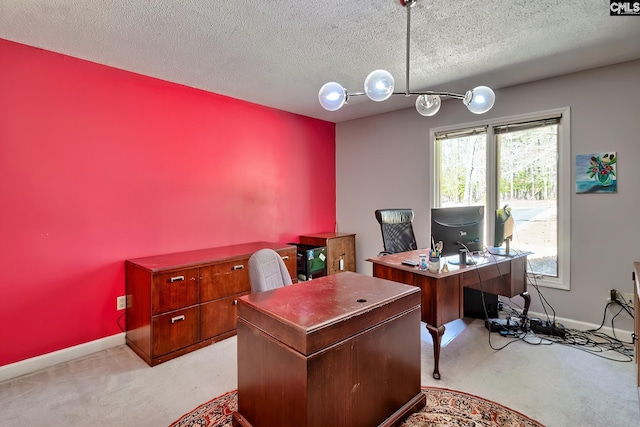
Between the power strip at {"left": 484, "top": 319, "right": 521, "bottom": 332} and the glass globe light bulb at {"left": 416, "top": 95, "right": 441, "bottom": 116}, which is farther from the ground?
the glass globe light bulb at {"left": 416, "top": 95, "right": 441, "bottom": 116}

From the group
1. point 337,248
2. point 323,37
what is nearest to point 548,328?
point 337,248

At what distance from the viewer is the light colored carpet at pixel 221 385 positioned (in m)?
1.84

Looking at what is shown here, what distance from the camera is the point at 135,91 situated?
9.34 feet

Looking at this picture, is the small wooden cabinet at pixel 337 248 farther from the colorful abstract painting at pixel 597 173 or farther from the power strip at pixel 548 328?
the colorful abstract painting at pixel 597 173

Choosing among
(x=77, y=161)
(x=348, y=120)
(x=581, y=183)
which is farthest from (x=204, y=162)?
(x=581, y=183)

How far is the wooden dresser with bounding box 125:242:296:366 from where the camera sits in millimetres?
2434

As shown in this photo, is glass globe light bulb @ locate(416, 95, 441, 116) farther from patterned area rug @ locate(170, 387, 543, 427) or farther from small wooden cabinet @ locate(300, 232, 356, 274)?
small wooden cabinet @ locate(300, 232, 356, 274)

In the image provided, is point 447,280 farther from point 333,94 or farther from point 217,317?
point 217,317

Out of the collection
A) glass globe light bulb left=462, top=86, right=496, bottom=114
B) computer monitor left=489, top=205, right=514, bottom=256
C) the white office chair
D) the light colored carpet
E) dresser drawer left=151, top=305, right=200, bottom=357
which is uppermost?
glass globe light bulb left=462, top=86, right=496, bottom=114

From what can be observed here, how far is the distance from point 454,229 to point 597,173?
5.32 ft

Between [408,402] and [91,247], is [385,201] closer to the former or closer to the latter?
[408,402]

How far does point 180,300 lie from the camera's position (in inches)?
100

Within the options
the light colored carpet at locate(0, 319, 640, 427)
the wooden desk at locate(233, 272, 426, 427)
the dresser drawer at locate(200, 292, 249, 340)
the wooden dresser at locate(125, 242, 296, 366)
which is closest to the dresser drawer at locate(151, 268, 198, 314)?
the wooden dresser at locate(125, 242, 296, 366)

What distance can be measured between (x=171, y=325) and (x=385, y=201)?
10.1ft
